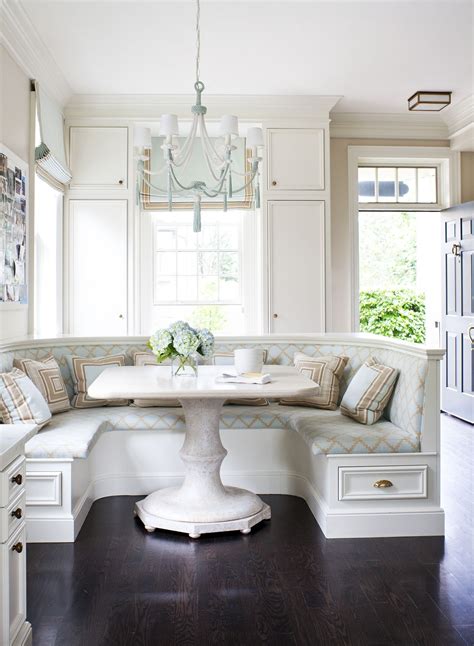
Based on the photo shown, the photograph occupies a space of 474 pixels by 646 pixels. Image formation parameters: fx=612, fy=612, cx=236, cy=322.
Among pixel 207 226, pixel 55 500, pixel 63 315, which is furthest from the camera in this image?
pixel 207 226

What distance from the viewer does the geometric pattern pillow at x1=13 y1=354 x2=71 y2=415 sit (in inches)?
135

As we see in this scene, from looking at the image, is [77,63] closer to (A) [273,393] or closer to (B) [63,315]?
(B) [63,315]

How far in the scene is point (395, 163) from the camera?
5953 mm

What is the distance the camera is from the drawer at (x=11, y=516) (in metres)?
1.64

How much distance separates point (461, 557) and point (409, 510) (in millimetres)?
346

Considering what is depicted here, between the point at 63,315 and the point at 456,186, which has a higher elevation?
the point at 456,186

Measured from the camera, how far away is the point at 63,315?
17.0 ft

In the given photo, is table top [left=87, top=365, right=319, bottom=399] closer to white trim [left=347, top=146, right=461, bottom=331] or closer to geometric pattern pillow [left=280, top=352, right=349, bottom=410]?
geometric pattern pillow [left=280, top=352, right=349, bottom=410]

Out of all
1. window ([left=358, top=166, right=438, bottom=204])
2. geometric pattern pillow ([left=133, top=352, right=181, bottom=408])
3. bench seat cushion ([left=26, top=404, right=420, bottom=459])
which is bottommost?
bench seat cushion ([left=26, top=404, right=420, bottom=459])

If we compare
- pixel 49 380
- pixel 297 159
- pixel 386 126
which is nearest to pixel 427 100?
pixel 386 126

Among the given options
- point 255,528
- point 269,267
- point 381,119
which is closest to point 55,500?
point 255,528

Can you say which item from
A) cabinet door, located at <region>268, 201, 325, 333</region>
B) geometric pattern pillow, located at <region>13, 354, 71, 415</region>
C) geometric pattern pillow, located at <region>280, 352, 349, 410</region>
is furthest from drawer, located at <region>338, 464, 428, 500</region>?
cabinet door, located at <region>268, 201, 325, 333</region>

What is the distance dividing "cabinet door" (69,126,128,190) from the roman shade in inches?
7.8

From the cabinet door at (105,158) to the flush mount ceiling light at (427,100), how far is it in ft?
8.03
